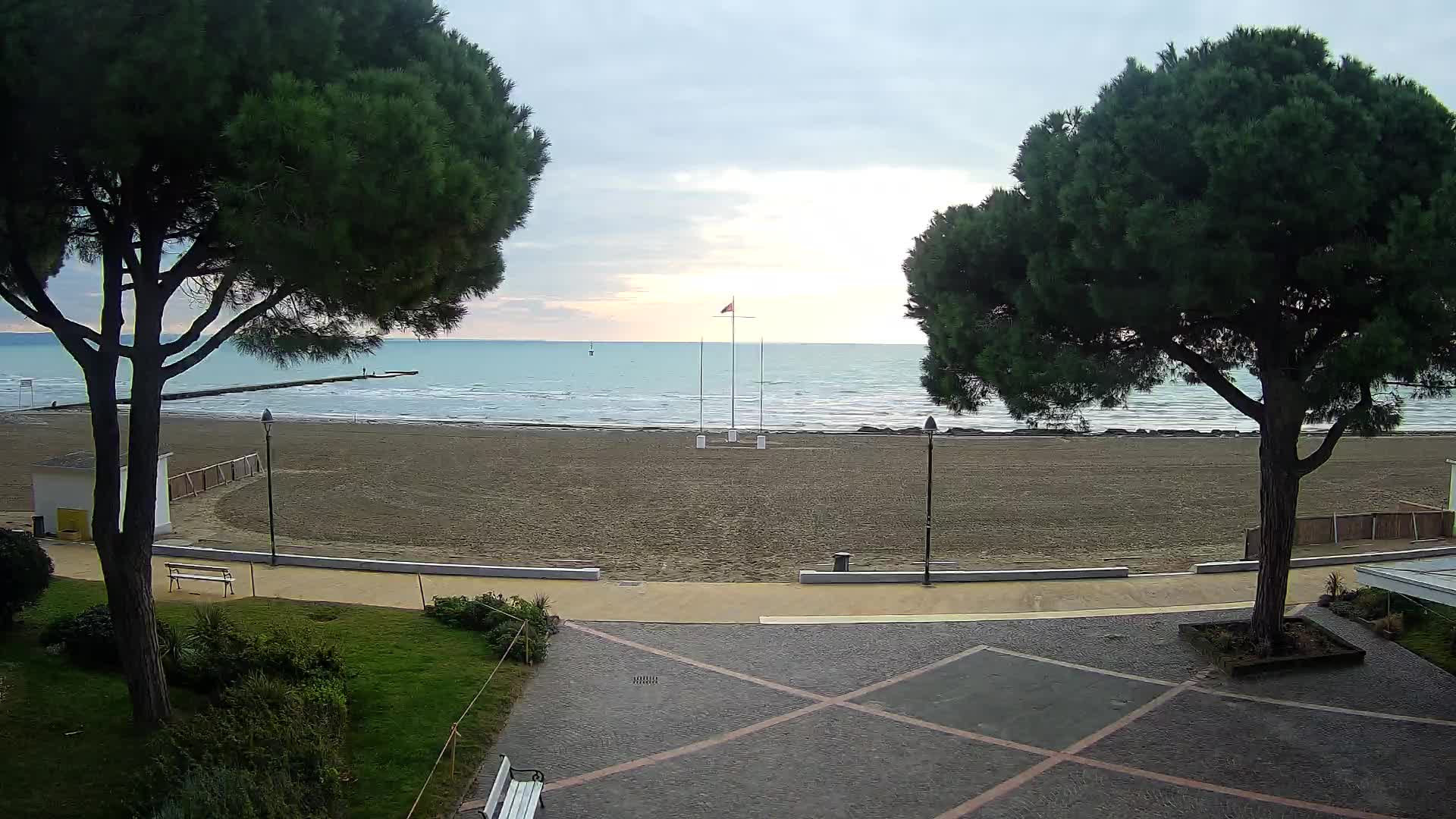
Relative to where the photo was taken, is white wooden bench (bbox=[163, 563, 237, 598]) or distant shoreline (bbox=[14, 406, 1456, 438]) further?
distant shoreline (bbox=[14, 406, 1456, 438])

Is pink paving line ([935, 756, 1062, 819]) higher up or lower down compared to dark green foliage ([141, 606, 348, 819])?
lower down

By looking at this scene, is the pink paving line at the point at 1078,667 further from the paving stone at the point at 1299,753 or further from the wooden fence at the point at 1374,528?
the wooden fence at the point at 1374,528

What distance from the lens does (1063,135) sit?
10695 mm

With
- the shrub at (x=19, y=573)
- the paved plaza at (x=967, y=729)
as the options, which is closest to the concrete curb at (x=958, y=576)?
the paved plaza at (x=967, y=729)

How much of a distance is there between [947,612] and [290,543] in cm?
1471

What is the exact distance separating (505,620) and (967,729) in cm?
599

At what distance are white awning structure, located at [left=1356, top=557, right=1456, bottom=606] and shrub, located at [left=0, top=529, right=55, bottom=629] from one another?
47.8 feet

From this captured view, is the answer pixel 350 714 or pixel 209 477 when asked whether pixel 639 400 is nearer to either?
pixel 209 477

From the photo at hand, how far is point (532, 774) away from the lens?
7.75m

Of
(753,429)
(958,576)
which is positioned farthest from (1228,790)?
(753,429)

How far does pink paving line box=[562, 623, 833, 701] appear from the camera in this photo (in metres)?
10.3

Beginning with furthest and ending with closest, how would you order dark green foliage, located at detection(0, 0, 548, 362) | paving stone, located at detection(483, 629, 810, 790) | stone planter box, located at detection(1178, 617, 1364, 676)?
1. stone planter box, located at detection(1178, 617, 1364, 676)
2. paving stone, located at detection(483, 629, 810, 790)
3. dark green foliage, located at detection(0, 0, 548, 362)

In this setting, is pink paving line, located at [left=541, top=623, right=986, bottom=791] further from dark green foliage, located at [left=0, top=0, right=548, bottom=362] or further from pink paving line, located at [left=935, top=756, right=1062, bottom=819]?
dark green foliage, located at [left=0, top=0, right=548, bottom=362]

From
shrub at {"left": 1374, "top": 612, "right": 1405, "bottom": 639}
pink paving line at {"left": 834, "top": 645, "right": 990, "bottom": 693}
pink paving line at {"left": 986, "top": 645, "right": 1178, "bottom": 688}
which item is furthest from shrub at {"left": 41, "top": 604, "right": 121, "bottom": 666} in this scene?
shrub at {"left": 1374, "top": 612, "right": 1405, "bottom": 639}
